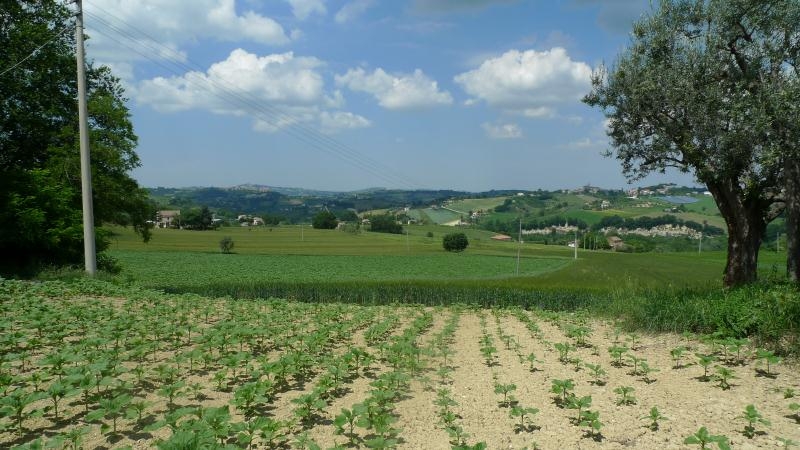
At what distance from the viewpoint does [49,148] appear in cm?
2681

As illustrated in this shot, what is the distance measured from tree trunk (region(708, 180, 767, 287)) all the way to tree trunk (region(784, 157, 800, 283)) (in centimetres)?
182

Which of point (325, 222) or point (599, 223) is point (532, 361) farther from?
point (599, 223)

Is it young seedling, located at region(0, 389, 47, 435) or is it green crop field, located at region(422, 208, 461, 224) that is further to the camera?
green crop field, located at region(422, 208, 461, 224)

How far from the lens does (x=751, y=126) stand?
13.6 meters

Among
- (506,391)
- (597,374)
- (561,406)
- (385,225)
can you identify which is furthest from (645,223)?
(506,391)

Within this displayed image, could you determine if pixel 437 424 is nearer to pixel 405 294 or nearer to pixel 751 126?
pixel 751 126

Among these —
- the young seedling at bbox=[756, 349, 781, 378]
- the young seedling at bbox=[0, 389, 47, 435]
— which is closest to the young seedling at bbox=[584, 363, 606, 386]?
the young seedling at bbox=[756, 349, 781, 378]

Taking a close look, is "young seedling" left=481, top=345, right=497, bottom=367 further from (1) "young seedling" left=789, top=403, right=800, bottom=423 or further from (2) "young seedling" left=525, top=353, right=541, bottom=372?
(1) "young seedling" left=789, top=403, right=800, bottom=423

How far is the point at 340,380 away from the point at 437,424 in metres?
2.27

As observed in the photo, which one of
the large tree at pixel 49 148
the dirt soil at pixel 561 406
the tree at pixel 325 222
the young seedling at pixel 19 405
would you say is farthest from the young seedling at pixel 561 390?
the tree at pixel 325 222

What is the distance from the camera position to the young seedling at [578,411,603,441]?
6020mm

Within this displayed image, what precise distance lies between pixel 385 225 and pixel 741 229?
9964cm

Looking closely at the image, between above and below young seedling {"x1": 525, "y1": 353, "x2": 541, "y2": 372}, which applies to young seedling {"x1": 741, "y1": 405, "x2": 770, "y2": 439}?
above

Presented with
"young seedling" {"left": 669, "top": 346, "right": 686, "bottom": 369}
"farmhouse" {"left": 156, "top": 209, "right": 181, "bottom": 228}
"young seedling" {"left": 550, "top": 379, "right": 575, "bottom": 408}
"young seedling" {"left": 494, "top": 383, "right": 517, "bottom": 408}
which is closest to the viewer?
"young seedling" {"left": 550, "top": 379, "right": 575, "bottom": 408}
